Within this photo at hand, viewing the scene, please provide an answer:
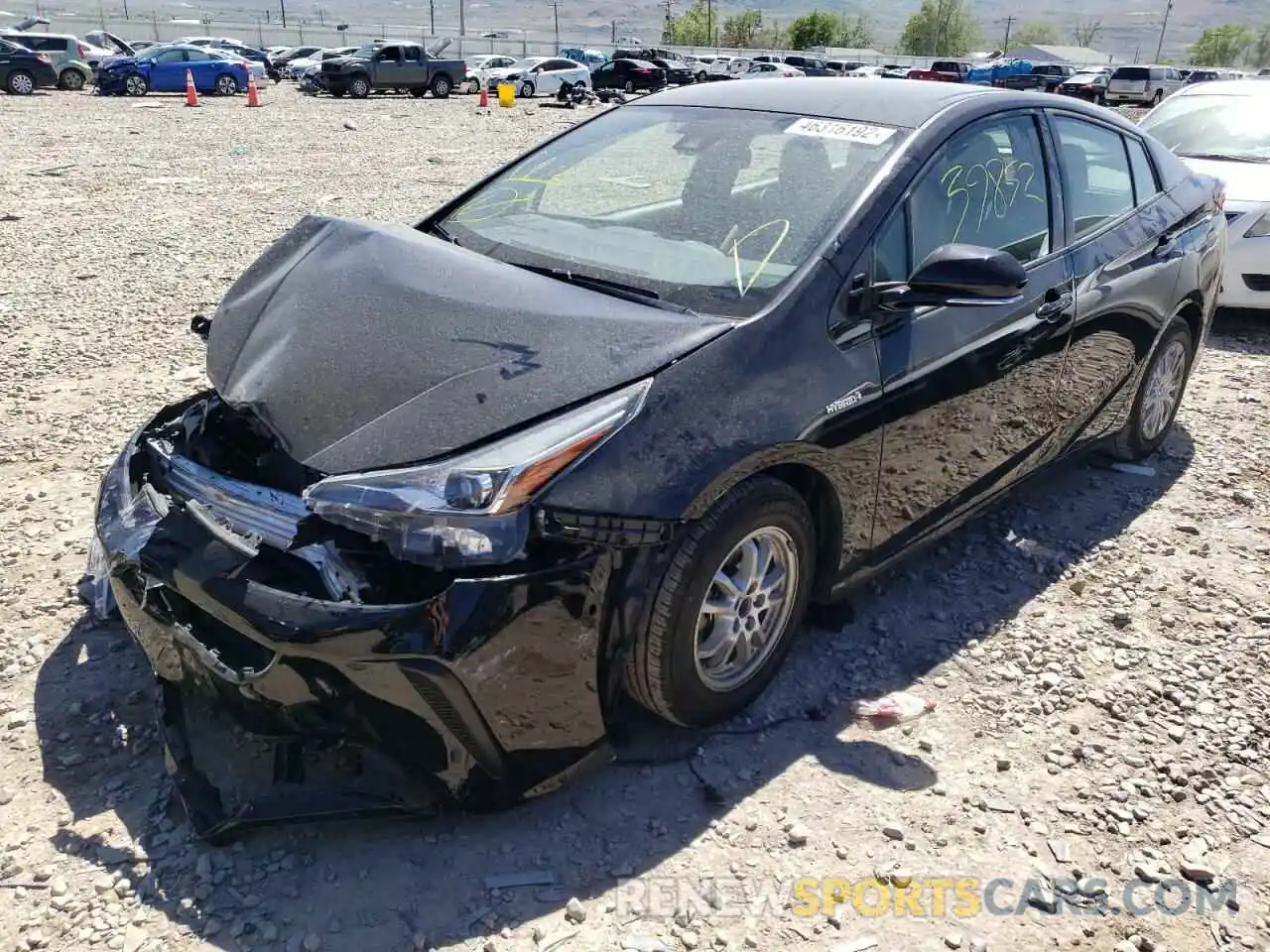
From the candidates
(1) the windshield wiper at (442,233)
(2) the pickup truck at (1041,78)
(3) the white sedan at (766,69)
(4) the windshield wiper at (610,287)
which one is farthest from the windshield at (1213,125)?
(2) the pickup truck at (1041,78)

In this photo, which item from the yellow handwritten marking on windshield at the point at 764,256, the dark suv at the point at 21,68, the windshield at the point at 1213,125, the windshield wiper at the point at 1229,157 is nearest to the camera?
the yellow handwritten marking on windshield at the point at 764,256

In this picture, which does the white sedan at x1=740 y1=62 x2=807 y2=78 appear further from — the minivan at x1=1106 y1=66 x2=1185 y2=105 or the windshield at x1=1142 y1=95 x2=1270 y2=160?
the windshield at x1=1142 y1=95 x2=1270 y2=160

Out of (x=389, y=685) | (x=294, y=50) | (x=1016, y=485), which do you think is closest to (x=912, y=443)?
(x=1016, y=485)

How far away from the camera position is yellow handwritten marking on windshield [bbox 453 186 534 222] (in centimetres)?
365

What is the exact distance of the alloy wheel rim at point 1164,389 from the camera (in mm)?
4660

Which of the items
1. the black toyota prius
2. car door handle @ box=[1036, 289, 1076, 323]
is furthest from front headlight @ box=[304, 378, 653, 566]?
Result: car door handle @ box=[1036, 289, 1076, 323]

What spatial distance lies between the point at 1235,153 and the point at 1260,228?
1.22 metres

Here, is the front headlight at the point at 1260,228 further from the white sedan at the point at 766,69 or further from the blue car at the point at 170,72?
the white sedan at the point at 766,69

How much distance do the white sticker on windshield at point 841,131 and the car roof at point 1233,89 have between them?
677 cm

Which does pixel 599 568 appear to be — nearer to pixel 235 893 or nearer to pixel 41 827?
pixel 235 893

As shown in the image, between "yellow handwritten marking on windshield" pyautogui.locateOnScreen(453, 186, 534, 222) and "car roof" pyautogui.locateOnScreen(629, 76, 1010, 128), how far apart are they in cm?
68

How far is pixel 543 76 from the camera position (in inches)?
1266

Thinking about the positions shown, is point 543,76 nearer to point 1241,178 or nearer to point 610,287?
point 1241,178

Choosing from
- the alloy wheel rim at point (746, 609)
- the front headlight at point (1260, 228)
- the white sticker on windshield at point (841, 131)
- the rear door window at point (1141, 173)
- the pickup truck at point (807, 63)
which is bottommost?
the alloy wheel rim at point (746, 609)
